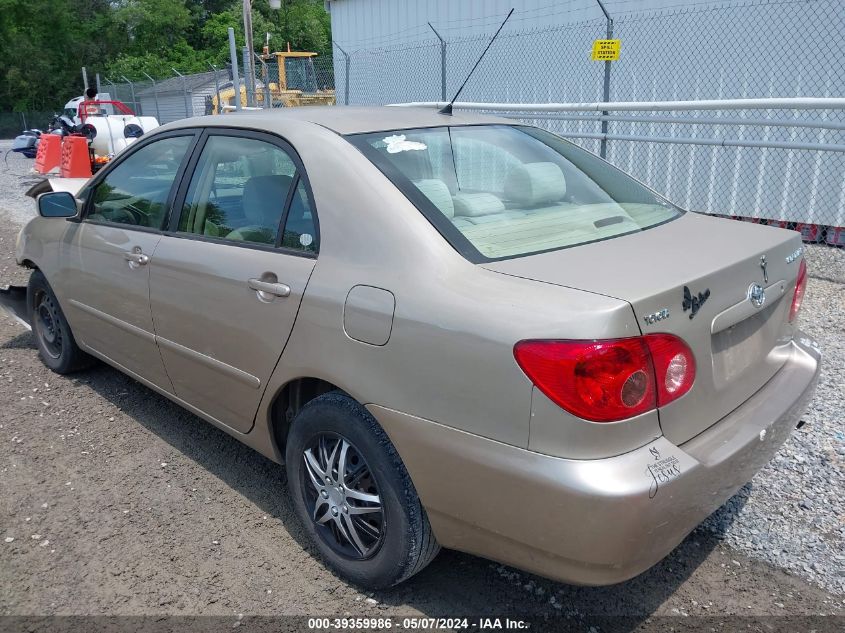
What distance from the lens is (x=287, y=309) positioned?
266 cm

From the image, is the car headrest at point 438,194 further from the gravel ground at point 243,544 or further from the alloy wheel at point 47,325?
the alloy wheel at point 47,325

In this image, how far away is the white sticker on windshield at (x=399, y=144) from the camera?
2787 mm

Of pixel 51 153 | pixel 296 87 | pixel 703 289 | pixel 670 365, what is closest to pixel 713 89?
pixel 703 289

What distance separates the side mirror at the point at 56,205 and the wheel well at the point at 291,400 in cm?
199

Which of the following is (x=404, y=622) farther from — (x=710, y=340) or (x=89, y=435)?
(x=89, y=435)

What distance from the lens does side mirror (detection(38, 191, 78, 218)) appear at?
3.97 meters

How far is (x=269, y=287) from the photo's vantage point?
9.00 ft

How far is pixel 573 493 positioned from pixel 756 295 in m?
1.02

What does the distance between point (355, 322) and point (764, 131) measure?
756 cm

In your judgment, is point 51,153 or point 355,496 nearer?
point 355,496

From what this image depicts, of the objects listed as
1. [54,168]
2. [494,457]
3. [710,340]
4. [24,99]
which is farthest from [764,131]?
[24,99]

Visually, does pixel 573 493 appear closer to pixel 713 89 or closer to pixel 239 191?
pixel 239 191

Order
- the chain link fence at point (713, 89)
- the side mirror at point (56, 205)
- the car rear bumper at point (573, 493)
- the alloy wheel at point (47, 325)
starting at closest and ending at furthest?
the car rear bumper at point (573, 493), the side mirror at point (56, 205), the alloy wheel at point (47, 325), the chain link fence at point (713, 89)

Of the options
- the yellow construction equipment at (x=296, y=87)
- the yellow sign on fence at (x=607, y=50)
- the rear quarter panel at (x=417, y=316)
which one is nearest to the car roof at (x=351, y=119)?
the rear quarter panel at (x=417, y=316)
